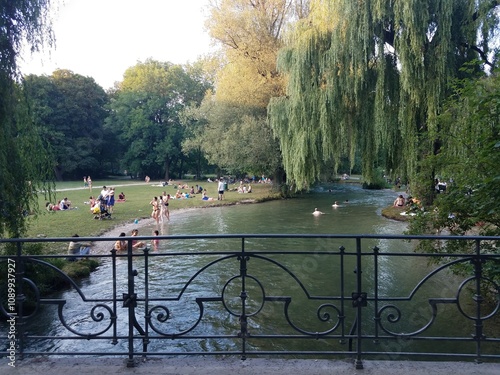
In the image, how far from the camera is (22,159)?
7461mm

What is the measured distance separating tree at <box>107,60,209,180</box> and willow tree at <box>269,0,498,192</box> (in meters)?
41.8

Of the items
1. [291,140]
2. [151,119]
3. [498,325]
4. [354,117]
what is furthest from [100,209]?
[151,119]

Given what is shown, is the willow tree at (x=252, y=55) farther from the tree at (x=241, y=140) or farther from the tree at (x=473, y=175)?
the tree at (x=473, y=175)

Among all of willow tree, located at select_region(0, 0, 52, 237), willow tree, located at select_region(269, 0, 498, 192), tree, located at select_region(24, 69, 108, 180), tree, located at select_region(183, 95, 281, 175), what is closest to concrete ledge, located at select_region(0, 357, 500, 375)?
willow tree, located at select_region(0, 0, 52, 237)

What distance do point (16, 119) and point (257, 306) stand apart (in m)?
5.91

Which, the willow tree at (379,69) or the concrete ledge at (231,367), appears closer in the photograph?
the concrete ledge at (231,367)

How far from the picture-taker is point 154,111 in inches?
2302

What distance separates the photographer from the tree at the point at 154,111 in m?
57.3

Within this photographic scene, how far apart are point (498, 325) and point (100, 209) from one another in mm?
18117

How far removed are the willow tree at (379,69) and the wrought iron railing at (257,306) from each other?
502 centimetres

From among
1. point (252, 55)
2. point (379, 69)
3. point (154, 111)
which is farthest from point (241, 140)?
point (154, 111)

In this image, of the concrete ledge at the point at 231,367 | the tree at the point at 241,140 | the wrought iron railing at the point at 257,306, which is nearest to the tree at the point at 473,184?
the wrought iron railing at the point at 257,306

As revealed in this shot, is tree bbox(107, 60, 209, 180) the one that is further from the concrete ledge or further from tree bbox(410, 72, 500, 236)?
the concrete ledge

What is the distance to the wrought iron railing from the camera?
357 centimetres
